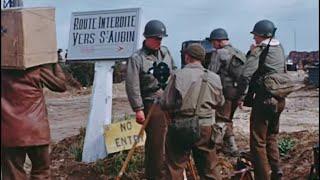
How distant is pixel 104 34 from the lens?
11570 mm

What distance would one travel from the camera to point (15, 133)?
7336 millimetres

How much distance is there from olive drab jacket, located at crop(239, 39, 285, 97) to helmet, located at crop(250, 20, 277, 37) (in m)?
0.10

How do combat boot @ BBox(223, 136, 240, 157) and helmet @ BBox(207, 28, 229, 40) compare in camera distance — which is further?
combat boot @ BBox(223, 136, 240, 157)

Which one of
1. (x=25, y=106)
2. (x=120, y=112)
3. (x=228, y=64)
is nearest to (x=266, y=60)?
(x=228, y=64)

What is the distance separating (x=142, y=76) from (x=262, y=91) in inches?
57.6

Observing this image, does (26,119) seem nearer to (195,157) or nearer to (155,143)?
(195,157)

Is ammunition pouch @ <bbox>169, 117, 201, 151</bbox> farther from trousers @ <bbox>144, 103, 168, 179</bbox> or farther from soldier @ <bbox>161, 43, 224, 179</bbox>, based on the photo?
trousers @ <bbox>144, 103, 168, 179</bbox>

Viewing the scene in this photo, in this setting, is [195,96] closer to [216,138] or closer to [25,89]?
[216,138]

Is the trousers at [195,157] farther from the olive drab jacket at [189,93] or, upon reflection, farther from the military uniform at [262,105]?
the military uniform at [262,105]

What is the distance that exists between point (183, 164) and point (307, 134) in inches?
197

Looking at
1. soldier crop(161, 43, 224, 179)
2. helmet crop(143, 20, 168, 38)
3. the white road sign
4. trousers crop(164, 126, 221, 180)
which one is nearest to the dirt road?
the white road sign

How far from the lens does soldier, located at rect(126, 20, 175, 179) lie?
888 centimetres

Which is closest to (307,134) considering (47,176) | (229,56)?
(229,56)

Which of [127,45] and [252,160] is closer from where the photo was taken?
[252,160]
